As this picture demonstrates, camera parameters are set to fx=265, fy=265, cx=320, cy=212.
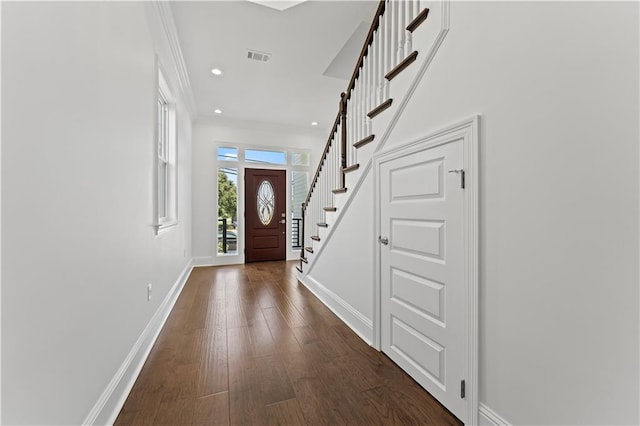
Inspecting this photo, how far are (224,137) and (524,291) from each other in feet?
17.9

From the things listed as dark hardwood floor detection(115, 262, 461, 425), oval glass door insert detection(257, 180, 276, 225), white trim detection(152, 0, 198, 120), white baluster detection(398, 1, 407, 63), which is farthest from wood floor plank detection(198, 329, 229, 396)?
oval glass door insert detection(257, 180, 276, 225)

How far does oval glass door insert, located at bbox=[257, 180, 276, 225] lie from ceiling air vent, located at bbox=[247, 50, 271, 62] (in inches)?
108

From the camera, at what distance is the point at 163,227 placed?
2.70 meters

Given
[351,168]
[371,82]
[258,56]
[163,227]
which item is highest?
[258,56]

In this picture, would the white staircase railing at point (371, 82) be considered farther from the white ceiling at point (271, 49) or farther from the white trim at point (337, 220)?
the white ceiling at point (271, 49)

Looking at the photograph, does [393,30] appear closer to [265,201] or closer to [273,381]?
[273,381]

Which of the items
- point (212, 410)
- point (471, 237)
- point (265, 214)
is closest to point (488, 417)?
point (471, 237)

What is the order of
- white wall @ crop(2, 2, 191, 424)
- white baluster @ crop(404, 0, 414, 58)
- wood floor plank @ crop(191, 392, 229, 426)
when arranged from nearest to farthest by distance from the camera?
white wall @ crop(2, 2, 191, 424) < wood floor plank @ crop(191, 392, 229, 426) < white baluster @ crop(404, 0, 414, 58)

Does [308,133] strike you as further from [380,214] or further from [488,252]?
[488,252]

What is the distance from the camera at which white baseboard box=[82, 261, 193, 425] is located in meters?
1.28

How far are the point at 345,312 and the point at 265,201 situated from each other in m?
3.70

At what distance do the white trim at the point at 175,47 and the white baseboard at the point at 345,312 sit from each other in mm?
3117

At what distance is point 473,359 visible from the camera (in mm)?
1317

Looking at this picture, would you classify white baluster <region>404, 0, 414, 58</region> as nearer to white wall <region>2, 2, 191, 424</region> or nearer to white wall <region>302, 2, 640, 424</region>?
white wall <region>302, 2, 640, 424</region>
